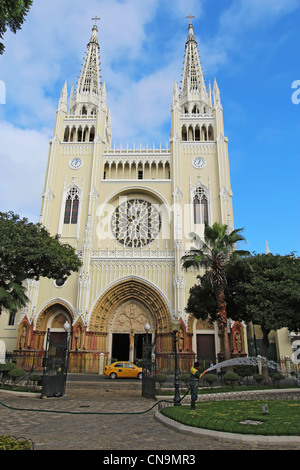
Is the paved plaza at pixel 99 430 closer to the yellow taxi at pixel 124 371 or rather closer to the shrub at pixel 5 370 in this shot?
the shrub at pixel 5 370

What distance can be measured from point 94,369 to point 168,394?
13.1 metres

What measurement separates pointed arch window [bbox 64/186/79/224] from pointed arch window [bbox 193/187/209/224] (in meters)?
11.1

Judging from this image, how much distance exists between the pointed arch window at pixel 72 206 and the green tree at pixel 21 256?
14064mm

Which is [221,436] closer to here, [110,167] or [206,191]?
[206,191]

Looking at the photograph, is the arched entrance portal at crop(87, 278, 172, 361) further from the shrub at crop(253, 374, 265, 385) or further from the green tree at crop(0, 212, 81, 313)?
the green tree at crop(0, 212, 81, 313)

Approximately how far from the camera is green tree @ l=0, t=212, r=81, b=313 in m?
15.5

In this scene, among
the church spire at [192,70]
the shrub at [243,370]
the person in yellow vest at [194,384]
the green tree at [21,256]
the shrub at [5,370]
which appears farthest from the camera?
the church spire at [192,70]

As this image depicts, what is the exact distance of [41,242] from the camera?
648 inches

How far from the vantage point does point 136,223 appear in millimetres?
32031

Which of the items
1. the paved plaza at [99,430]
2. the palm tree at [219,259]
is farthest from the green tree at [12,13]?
the palm tree at [219,259]

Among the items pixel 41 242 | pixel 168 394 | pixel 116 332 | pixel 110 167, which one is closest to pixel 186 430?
pixel 168 394

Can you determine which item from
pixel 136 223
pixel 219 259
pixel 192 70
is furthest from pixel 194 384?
pixel 192 70

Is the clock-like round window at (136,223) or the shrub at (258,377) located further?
the clock-like round window at (136,223)

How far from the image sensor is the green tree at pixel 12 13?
716 centimetres
